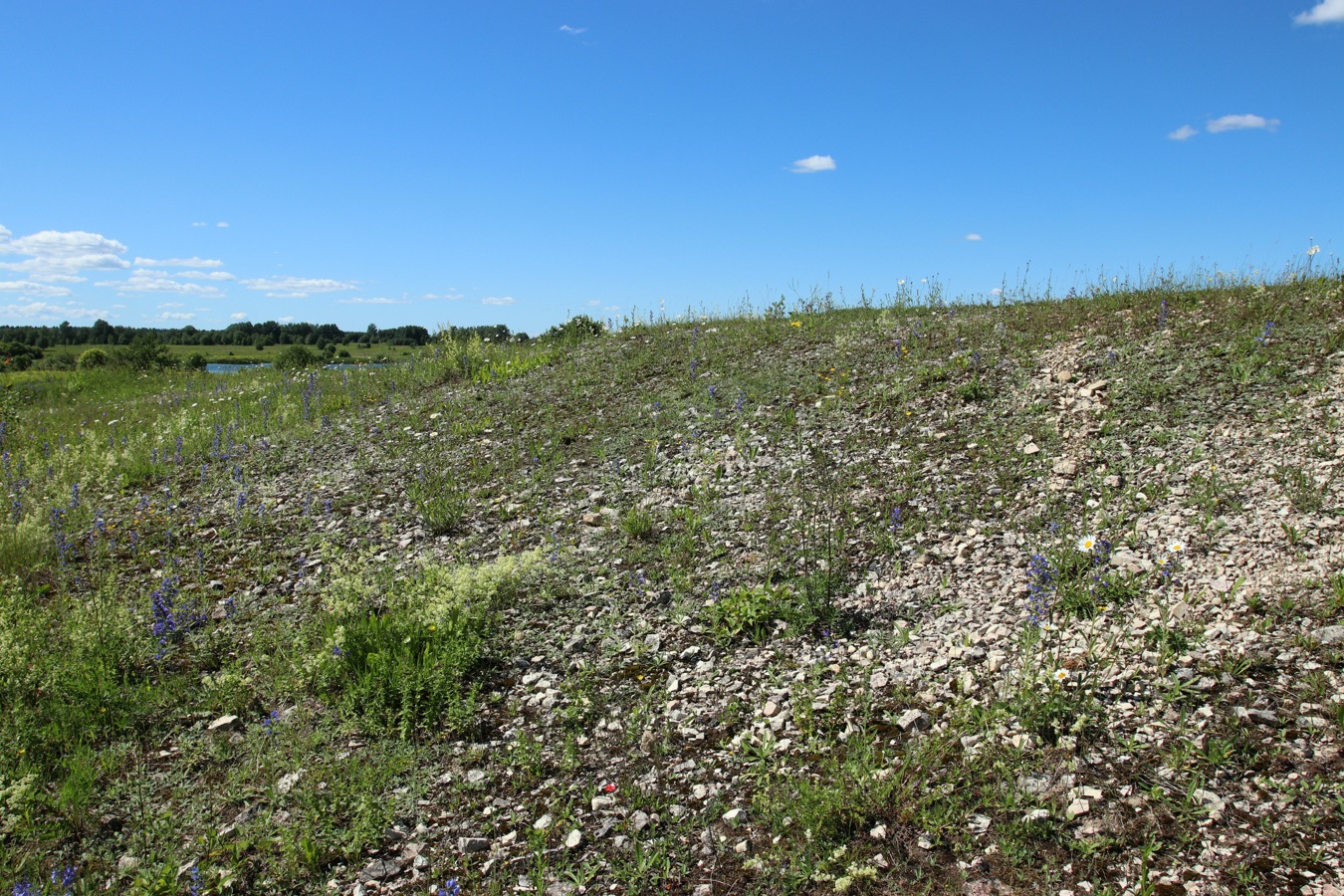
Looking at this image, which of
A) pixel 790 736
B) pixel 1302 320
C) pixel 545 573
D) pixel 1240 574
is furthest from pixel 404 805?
pixel 1302 320

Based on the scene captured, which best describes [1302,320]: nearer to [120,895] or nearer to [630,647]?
[630,647]

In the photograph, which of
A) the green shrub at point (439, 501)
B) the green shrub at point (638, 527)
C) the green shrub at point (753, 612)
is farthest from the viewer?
the green shrub at point (439, 501)

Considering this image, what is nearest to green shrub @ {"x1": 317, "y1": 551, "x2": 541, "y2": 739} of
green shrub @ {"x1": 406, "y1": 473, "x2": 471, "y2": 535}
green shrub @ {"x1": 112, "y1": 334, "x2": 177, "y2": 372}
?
green shrub @ {"x1": 406, "y1": 473, "x2": 471, "y2": 535}

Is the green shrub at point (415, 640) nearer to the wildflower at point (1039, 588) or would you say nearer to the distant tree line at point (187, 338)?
the wildflower at point (1039, 588)

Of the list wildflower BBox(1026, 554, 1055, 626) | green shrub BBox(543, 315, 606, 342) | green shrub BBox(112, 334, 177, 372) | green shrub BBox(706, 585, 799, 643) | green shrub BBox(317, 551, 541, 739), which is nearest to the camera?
wildflower BBox(1026, 554, 1055, 626)

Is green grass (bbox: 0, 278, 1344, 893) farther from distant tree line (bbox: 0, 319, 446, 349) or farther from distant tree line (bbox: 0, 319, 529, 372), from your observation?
distant tree line (bbox: 0, 319, 446, 349)

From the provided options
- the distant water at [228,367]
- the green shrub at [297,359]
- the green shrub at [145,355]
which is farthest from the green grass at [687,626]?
the green shrub at [145,355]

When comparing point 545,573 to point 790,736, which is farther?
point 545,573

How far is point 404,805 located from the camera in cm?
492

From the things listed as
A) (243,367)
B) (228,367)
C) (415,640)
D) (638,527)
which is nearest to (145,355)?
(228,367)

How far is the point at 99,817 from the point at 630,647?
154 inches

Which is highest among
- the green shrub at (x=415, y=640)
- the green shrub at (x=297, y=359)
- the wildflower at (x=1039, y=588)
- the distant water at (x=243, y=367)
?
the green shrub at (x=297, y=359)

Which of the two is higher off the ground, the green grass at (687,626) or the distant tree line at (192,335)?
the distant tree line at (192,335)

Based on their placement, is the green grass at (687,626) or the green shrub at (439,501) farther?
the green shrub at (439,501)
